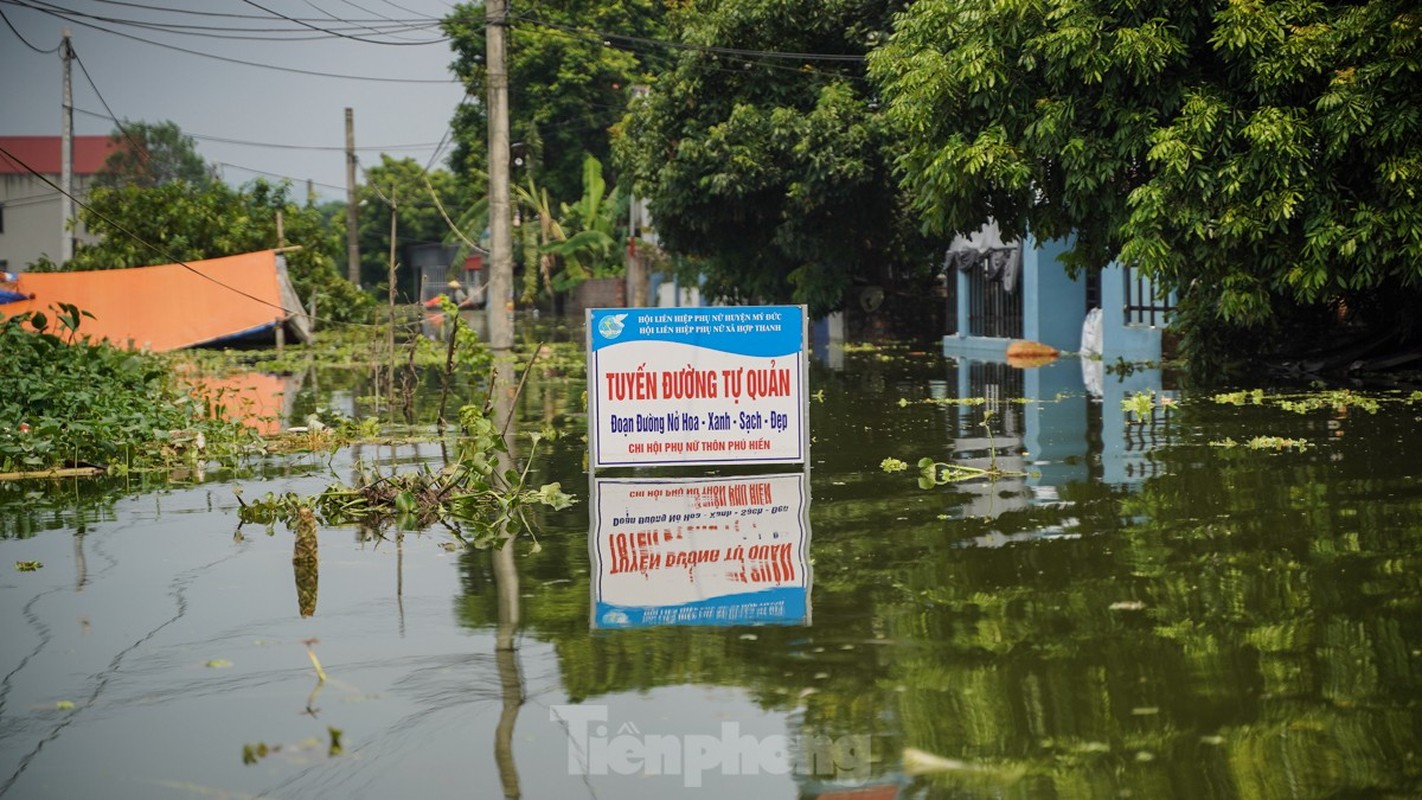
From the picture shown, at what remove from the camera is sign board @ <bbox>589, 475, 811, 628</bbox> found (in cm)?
703

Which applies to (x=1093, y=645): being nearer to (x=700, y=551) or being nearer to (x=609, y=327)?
(x=700, y=551)

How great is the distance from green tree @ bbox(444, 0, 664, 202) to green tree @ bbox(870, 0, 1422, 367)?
142 ft

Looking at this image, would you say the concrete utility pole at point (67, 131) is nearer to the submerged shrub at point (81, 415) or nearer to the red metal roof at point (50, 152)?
the submerged shrub at point (81, 415)

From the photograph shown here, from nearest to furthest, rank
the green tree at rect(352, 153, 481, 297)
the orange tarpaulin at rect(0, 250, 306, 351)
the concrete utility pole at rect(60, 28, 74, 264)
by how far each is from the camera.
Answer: the orange tarpaulin at rect(0, 250, 306, 351), the concrete utility pole at rect(60, 28, 74, 264), the green tree at rect(352, 153, 481, 297)

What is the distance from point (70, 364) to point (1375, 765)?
13835 mm

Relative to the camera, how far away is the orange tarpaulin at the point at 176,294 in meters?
35.1

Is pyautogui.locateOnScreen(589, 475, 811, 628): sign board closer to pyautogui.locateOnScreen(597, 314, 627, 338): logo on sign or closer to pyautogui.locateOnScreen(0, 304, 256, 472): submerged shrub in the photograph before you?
pyautogui.locateOnScreen(597, 314, 627, 338): logo on sign

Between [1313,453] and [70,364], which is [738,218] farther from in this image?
[1313,453]

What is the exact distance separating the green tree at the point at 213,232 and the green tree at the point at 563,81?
20.5 meters

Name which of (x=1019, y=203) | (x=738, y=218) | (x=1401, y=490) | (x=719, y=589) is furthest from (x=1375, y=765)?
(x=738, y=218)

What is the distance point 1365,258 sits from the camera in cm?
1664

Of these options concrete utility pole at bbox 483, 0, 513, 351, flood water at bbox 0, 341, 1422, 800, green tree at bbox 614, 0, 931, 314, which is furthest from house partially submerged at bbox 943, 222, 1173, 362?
flood water at bbox 0, 341, 1422, 800

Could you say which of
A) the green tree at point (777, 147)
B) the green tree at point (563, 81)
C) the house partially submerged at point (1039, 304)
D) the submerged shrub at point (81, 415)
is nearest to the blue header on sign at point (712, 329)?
the submerged shrub at point (81, 415)

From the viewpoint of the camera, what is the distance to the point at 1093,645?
609 cm
